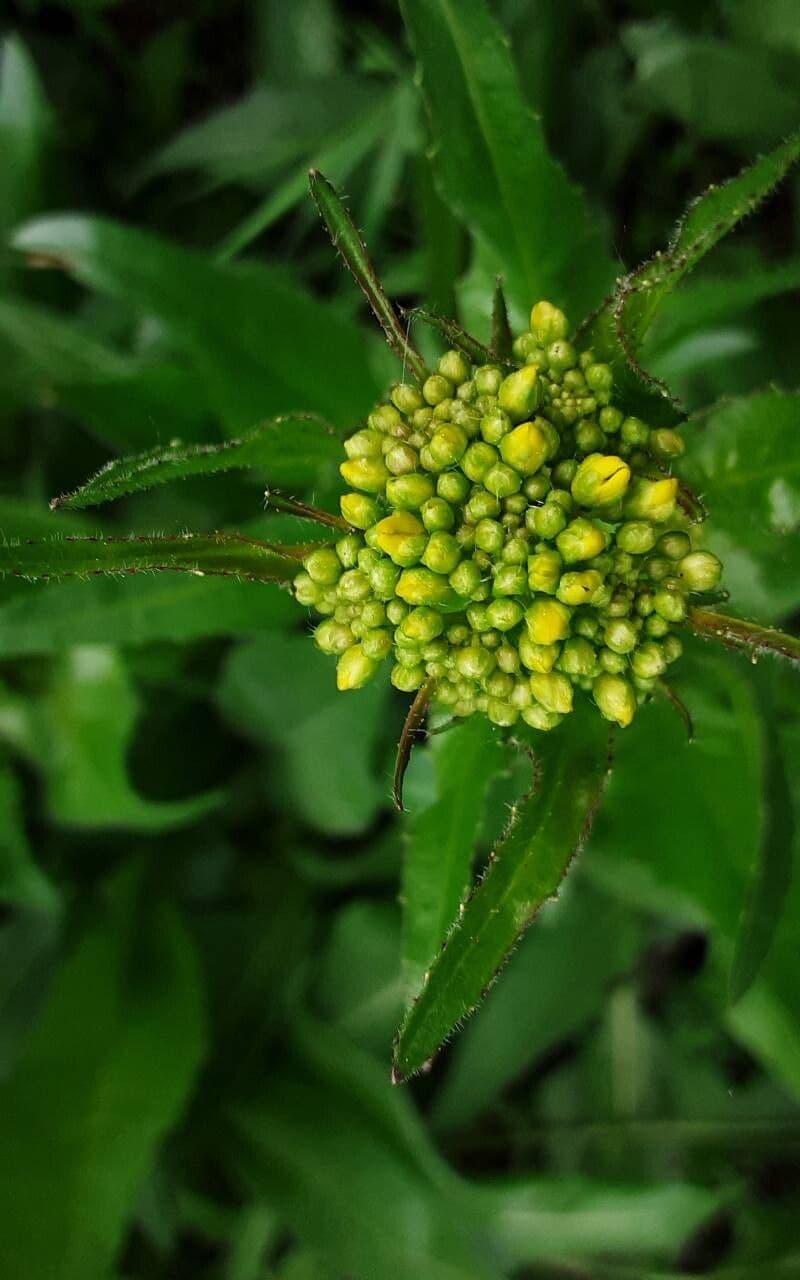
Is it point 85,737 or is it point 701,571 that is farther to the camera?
point 85,737

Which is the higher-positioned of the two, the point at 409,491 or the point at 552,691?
the point at 409,491

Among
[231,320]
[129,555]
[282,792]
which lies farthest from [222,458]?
[282,792]

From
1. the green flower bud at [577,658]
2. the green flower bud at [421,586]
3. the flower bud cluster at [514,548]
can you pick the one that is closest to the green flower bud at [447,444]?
the flower bud cluster at [514,548]

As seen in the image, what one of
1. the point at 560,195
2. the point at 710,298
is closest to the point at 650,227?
the point at 710,298

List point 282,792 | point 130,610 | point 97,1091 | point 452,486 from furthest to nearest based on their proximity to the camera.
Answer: point 282,792
point 97,1091
point 130,610
point 452,486

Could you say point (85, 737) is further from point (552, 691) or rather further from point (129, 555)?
point (552, 691)

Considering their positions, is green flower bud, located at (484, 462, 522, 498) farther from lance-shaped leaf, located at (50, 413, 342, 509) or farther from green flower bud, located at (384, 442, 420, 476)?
lance-shaped leaf, located at (50, 413, 342, 509)
